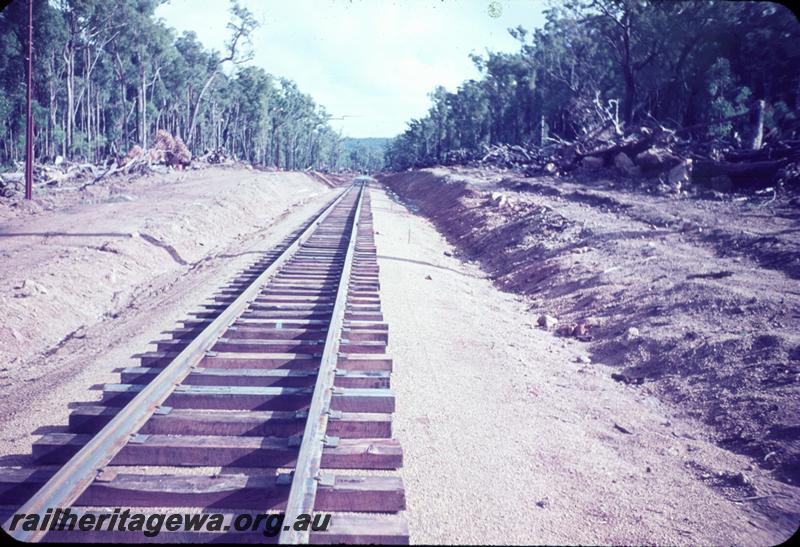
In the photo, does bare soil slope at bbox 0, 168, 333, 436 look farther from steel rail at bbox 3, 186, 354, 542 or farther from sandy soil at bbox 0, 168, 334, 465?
steel rail at bbox 3, 186, 354, 542

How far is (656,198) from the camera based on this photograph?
16062 millimetres

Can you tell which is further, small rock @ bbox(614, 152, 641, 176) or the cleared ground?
small rock @ bbox(614, 152, 641, 176)

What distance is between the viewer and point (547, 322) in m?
7.98

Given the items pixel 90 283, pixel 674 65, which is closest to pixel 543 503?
pixel 90 283

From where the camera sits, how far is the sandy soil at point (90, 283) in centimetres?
518

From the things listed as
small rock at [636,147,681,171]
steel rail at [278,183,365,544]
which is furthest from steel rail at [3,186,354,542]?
small rock at [636,147,681,171]

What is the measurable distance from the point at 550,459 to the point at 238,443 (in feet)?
6.99

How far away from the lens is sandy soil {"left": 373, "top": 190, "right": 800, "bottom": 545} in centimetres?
315

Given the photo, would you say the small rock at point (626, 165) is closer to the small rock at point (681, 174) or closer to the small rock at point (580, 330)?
the small rock at point (681, 174)

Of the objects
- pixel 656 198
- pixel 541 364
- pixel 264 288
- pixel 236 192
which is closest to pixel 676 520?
pixel 541 364

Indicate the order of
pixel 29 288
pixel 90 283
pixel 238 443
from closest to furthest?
pixel 238 443 < pixel 29 288 < pixel 90 283

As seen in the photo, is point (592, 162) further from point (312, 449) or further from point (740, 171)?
point (312, 449)

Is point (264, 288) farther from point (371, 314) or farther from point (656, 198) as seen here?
point (656, 198)

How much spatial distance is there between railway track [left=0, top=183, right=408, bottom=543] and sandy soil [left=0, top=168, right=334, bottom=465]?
0.63 m
